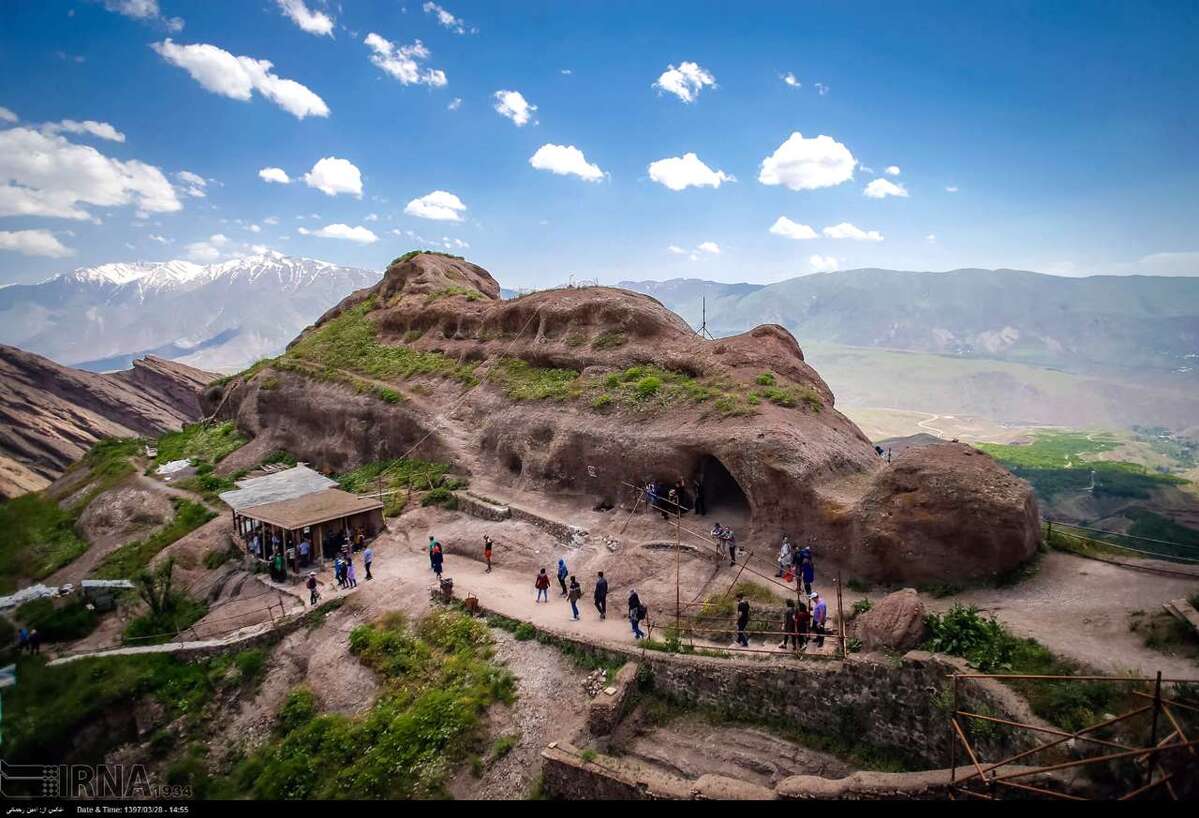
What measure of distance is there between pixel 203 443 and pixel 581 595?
117 feet

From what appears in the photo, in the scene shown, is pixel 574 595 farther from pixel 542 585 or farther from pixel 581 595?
pixel 542 585

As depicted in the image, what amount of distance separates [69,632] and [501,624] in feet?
64.6

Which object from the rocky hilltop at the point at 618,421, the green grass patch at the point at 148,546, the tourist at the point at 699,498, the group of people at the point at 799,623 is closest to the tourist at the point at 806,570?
the group of people at the point at 799,623

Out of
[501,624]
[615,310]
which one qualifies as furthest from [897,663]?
[615,310]

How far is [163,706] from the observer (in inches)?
818

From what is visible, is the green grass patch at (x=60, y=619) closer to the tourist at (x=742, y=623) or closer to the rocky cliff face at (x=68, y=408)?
the tourist at (x=742, y=623)

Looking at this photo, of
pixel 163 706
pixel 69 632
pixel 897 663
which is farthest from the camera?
pixel 69 632

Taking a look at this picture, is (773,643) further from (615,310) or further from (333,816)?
(615,310)

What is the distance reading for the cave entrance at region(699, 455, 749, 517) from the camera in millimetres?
25125

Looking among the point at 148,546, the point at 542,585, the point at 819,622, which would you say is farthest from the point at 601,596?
the point at 148,546

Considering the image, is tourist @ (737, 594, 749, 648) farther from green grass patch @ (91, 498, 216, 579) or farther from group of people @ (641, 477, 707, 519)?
green grass patch @ (91, 498, 216, 579)

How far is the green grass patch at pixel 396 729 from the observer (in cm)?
1638

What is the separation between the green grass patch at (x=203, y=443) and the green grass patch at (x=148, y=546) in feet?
27.6

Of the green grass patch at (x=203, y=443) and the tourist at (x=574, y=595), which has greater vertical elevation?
the green grass patch at (x=203, y=443)
